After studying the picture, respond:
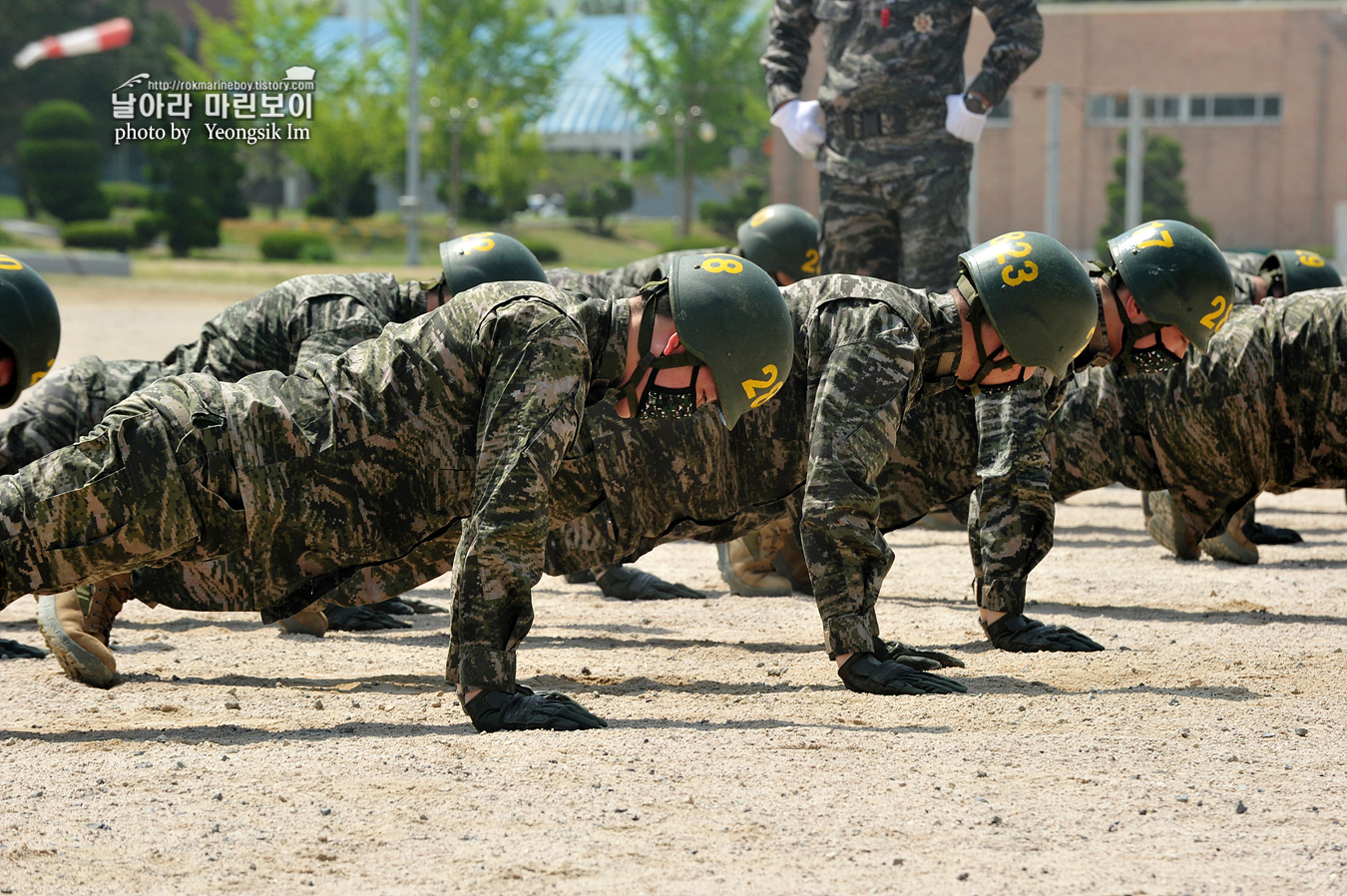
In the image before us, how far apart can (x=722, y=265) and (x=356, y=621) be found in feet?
8.87

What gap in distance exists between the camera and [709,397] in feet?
15.1

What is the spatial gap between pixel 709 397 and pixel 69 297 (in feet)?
62.8

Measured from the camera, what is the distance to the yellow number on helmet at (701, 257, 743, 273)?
4.51m

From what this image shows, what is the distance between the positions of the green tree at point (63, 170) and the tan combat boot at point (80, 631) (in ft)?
109

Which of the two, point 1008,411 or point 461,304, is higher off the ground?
point 461,304

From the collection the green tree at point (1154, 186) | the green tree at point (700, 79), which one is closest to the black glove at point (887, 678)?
the green tree at point (1154, 186)

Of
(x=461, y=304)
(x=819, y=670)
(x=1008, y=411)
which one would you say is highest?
(x=461, y=304)

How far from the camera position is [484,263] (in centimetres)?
621

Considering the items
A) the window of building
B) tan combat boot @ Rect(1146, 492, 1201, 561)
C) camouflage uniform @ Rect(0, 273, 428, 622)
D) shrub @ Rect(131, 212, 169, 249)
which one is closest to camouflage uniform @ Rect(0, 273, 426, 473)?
camouflage uniform @ Rect(0, 273, 428, 622)

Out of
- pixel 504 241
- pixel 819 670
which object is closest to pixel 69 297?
pixel 504 241

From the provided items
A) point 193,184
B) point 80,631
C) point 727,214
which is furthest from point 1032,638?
point 727,214

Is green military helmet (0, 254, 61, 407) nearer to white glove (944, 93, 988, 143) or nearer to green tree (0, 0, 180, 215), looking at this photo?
white glove (944, 93, 988, 143)

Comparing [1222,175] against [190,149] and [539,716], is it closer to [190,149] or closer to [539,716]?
[190,149]

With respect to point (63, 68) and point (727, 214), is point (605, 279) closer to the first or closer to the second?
point (727, 214)
